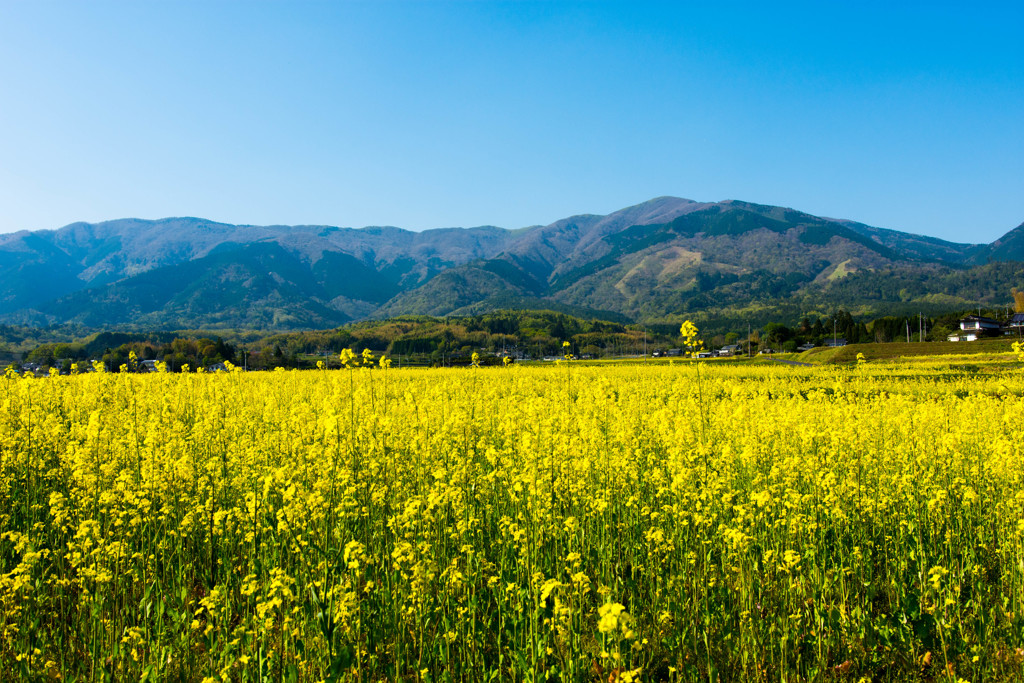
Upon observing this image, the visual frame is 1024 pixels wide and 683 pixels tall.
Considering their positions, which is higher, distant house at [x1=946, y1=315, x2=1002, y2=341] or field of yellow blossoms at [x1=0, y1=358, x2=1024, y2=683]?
distant house at [x1=946, y1=315, x2=1002, y2=341]

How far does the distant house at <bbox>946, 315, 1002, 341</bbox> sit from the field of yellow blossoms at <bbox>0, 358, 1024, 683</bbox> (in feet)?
335

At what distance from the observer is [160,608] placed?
3.84 metres

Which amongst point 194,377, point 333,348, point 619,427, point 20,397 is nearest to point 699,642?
point 619,427

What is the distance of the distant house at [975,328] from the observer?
280ft

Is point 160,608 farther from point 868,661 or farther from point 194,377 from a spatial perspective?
point 194,377

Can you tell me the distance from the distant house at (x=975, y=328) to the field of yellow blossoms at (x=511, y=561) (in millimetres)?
102117

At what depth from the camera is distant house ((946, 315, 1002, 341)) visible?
8544 cm

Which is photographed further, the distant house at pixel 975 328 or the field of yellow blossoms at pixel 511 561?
the distant house at pixel 975 328

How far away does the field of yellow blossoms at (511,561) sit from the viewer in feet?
11.9

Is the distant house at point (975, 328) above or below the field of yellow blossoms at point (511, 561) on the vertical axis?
above

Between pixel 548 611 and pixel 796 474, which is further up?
pixel 796 474

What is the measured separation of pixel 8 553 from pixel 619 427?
7850 mm

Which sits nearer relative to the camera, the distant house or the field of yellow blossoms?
the field of yellow blossoms

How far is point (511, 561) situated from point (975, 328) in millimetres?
116986
